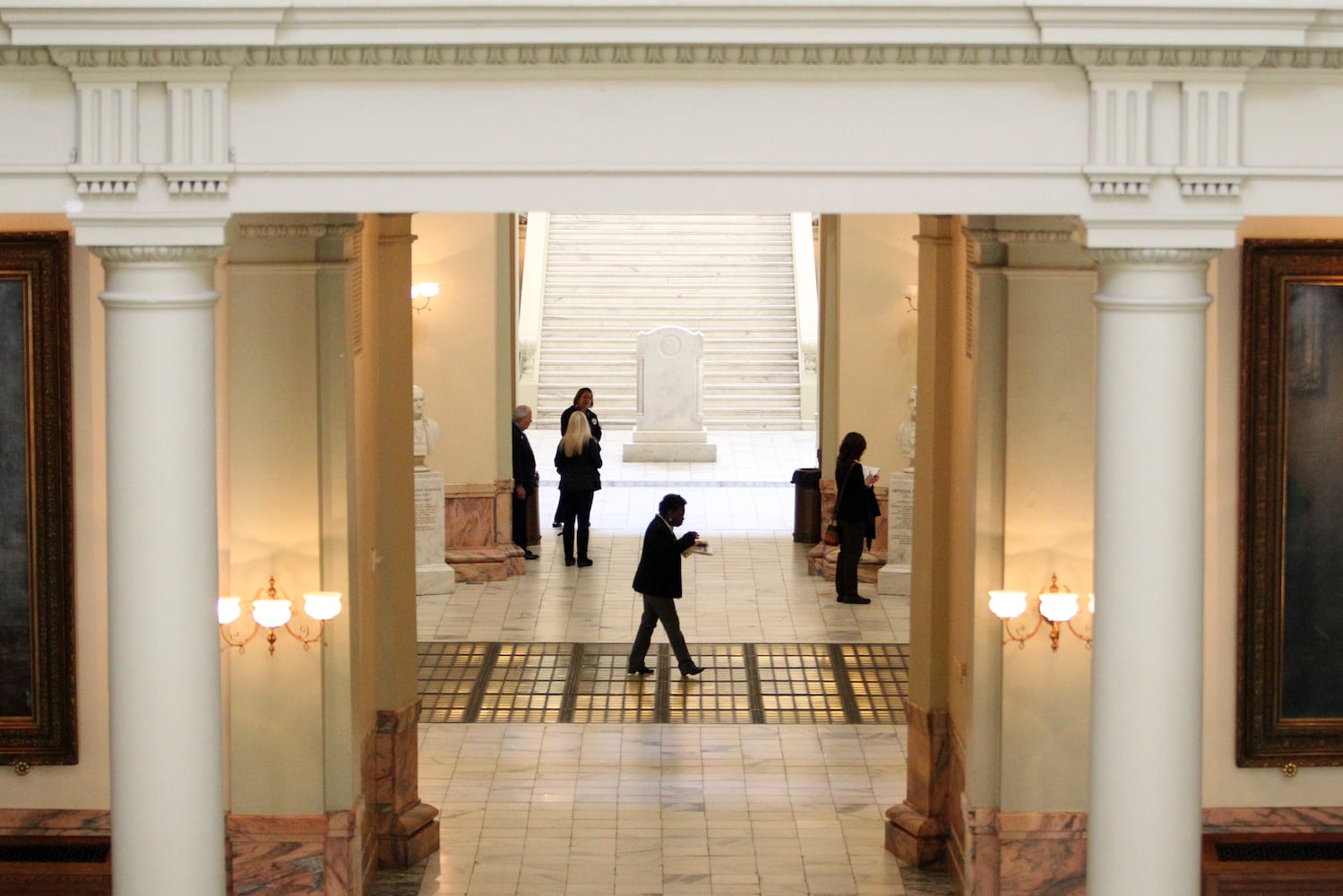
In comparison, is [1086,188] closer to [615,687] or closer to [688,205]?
[688,205]

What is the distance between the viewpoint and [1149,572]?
249 inches

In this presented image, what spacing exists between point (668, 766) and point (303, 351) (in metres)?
4.40

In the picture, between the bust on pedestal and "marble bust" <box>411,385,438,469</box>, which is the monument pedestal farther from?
"marble bust" <box>411,385,438,469</box>

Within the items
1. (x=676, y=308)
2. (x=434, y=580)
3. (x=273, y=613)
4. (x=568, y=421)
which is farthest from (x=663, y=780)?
(x=676, y=308)

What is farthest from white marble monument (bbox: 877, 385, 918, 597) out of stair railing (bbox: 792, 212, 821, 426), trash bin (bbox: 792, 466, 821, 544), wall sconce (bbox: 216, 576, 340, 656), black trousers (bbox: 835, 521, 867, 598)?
stair railing (bbox: 792, 212, 821, 426)

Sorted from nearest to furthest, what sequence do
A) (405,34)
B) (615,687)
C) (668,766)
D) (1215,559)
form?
(405,34)
(1215,559)
(668,766)
(615,687)

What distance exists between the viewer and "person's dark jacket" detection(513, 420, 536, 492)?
17453mm

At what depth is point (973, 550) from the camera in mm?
8633

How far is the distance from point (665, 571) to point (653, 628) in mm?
571

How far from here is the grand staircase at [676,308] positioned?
90.9 feet

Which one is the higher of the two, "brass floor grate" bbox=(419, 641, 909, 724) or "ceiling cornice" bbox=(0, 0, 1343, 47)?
"ceiling cornice" bbox=(0, 0, 1343, 47)

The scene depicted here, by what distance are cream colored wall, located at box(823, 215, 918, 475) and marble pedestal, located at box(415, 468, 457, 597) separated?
3.61 meters

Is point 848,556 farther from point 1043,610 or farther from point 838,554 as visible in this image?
point 1043,610

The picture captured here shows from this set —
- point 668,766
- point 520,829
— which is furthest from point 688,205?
point 668,766
